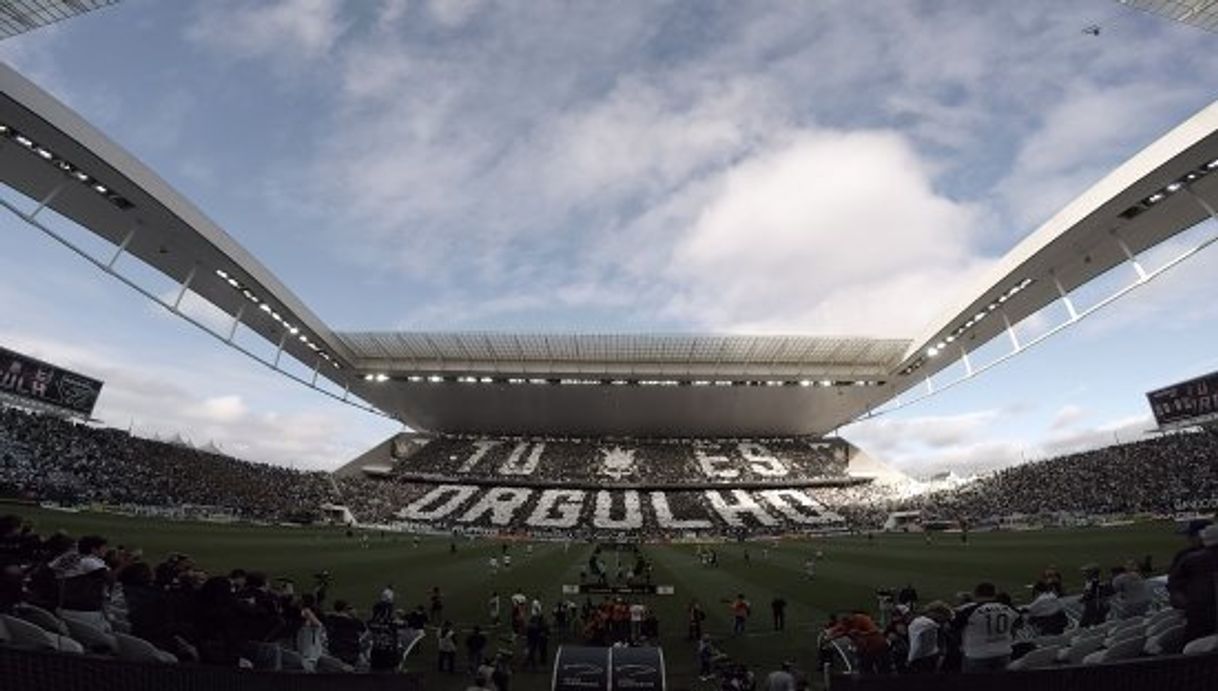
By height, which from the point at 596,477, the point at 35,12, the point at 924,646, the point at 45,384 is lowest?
the point at 924,646

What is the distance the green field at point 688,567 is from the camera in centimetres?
→ 2273

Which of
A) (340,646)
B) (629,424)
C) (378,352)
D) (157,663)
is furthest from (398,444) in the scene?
(157,663)

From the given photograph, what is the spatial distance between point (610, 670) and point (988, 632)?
7.62 m

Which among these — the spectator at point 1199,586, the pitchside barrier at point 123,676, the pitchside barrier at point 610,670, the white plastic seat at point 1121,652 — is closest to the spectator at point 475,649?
the pitchside barrier at point 610,670

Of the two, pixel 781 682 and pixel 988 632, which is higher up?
pixel 988 632

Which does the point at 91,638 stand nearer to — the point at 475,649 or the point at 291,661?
the point at 291,661

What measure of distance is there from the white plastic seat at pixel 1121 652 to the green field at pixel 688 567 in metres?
11.1

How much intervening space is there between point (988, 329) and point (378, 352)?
183ft

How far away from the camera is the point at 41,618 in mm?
7102

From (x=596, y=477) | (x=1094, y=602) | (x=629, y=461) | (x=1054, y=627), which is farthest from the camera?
(x=629, y=461)

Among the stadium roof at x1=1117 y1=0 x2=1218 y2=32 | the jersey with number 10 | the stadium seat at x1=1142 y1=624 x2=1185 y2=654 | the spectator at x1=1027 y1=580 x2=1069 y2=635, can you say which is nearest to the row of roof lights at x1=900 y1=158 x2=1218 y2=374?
the stadium roof at x1=1117 y1=0 x2=1218 y2=32

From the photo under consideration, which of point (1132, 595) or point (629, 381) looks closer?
point (1132, 595)

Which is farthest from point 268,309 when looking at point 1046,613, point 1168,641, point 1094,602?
point 1168,641

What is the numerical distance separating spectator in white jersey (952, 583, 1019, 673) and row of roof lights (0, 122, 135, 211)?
129 ft
